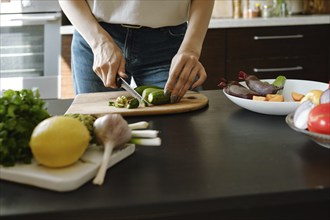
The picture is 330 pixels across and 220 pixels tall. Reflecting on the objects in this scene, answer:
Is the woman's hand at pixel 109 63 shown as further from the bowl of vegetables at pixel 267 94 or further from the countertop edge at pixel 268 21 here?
the countertop edge at pixel 268 21

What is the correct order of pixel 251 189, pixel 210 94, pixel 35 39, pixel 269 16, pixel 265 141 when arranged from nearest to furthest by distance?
1. pixel 251 189
2. pixel 265 141
3. pixel 210 94
4. pixel 35 39
5. pixel 269 16

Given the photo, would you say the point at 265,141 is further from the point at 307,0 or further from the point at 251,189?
the point at 307,0

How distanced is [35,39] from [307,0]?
172 centimetres

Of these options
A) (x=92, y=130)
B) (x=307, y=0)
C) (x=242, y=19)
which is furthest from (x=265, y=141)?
(x=307, y=0)

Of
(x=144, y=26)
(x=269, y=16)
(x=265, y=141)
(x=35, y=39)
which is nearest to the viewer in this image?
(x=265, y=141)

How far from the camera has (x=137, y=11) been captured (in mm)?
1581

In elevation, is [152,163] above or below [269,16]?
below

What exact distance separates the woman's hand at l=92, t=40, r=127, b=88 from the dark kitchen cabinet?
1.56m

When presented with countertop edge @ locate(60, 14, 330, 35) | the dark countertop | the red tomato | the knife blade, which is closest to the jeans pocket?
the knife blade

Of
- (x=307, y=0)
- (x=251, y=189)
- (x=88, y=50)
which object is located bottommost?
(x=251, y=189)

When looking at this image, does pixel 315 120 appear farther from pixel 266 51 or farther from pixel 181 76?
pixel 266 51

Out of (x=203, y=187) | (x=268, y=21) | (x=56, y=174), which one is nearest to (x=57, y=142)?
(x=56, y=174)

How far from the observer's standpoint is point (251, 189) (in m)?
0.76

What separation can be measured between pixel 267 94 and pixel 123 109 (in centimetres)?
35
